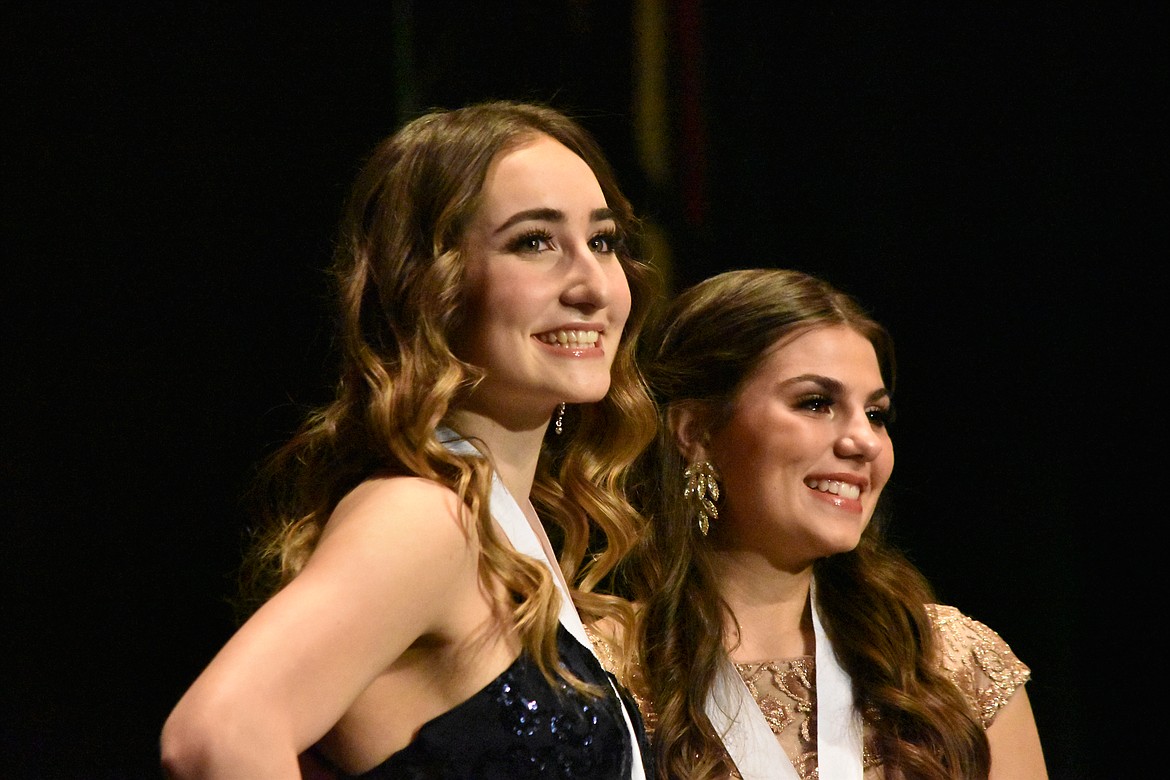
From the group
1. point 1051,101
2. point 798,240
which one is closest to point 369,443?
point 798,240

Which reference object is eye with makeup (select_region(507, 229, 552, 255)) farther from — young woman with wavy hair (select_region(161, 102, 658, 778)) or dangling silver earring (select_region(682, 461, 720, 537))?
dangling silver earring (select_region(682, 461, 720, 537))

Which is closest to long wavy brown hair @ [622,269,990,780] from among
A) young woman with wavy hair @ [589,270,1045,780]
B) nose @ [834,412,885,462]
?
young woman with wavy hair @ [589,270,1045,780]

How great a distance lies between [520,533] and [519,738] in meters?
0.27

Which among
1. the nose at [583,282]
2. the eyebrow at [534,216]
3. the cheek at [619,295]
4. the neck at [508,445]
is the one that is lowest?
the neck at [508,445]

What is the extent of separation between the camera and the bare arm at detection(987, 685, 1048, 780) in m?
2.16

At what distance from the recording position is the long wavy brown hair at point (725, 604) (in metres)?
2.09

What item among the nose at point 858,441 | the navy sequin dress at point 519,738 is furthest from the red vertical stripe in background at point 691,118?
the navy sequin dress at point 519,738

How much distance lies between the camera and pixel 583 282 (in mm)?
1610

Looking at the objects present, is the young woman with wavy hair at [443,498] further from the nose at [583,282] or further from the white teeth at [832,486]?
the white teeth at [832,486]

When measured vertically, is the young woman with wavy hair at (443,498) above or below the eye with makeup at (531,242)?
below

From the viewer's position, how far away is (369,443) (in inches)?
60.2

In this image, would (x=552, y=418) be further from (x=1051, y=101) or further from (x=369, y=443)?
(x=1051, y=101)

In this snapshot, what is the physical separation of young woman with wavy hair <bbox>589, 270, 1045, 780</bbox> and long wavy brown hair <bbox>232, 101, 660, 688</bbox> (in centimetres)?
54

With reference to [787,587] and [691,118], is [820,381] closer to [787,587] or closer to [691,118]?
[787,587]
